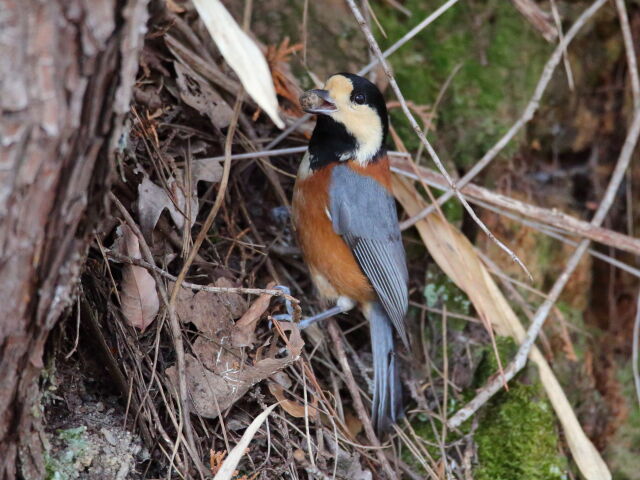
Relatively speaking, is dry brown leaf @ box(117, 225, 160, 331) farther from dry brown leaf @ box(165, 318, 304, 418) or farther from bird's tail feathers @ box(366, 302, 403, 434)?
bird's tail feathers @ box(366, 302, 403, 434)

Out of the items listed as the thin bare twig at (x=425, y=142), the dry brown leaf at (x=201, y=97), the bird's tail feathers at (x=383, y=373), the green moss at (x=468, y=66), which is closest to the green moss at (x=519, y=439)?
the bird's tail feathers at (x=383, y=373)

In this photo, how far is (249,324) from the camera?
10.0ft

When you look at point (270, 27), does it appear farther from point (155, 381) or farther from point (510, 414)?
point (510, 414)

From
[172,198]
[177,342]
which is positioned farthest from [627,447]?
[172,198]

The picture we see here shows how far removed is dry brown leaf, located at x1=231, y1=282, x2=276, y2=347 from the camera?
301cm

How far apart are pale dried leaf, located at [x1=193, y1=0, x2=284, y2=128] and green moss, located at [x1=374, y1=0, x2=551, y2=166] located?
6.71 ft

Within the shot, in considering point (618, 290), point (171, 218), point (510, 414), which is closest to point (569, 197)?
point (618, 290)

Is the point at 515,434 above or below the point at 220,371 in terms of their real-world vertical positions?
below

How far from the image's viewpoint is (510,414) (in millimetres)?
3518

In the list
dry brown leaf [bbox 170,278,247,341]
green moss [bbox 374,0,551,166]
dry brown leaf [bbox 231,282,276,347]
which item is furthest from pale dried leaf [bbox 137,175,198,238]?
green moss [bbox 374,0,551,166]

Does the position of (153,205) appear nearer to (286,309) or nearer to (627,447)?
(286,309)

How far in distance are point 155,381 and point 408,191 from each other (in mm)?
1835

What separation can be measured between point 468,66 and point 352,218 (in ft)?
4.67

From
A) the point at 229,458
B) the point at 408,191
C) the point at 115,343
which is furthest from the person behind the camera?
the point at 408,191
